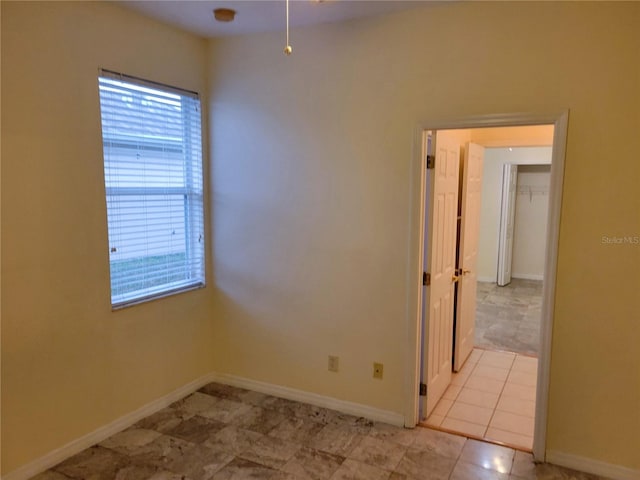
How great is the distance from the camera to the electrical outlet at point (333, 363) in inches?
129

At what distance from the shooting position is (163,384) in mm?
3303

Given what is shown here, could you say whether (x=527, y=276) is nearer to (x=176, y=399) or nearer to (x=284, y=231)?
(x=284, y=231)

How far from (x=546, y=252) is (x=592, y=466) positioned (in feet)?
4.12

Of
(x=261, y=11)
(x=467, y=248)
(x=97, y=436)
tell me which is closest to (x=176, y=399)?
(x=97, y=436)

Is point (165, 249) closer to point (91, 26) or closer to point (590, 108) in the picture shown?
point (91, 26)

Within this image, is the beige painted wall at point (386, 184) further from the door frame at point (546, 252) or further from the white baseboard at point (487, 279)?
the white baseboard at point (487, 279)

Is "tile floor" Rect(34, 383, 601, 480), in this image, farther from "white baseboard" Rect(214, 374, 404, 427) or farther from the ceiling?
the ceiling

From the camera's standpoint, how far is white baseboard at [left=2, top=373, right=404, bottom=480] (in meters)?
2.53

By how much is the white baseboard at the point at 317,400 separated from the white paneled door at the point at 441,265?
28 cm

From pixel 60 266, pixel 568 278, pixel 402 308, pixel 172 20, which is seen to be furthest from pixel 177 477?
pixel 172 20

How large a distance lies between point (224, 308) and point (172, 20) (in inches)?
84.6

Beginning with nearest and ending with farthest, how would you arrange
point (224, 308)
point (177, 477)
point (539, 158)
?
point (177, 477)
point (224, 308)
point (539, 158)

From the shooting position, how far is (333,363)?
3.28 meters

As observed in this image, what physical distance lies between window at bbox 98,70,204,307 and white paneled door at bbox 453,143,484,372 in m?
2.15
